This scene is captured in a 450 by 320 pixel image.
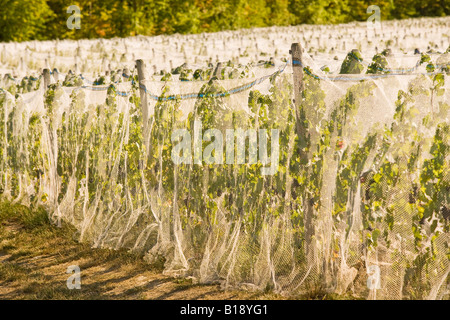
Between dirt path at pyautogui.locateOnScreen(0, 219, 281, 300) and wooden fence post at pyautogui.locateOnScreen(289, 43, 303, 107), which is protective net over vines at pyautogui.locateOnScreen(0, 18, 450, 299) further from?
dirt path at pyautogui.locateOnScreen(0, 219, 281, 300)

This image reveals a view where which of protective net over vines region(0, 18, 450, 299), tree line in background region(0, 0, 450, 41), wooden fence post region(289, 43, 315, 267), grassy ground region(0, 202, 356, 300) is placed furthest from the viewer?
tree line in background region(0, 0, 450, 41)

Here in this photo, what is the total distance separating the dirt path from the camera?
17.1ft

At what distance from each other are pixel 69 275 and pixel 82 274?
0.42 feet

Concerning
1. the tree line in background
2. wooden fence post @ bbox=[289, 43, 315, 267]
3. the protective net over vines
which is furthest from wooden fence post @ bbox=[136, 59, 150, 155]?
the tree line in background

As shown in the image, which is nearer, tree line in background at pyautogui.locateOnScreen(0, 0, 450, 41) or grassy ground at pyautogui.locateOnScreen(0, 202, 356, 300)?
grassy ground at pyautogui.locateOnScreen(0, 202, 356, 300)

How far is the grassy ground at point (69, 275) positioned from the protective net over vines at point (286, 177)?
0.56 ft

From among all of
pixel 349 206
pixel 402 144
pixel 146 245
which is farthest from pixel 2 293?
pixel 402 144

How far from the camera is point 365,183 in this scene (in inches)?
183

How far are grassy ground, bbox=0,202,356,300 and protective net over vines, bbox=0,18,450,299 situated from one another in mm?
170

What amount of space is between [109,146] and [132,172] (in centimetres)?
58

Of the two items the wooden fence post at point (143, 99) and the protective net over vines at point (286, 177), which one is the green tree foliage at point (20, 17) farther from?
the wooden fence post at point (143, 99)

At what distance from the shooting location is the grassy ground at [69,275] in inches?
205

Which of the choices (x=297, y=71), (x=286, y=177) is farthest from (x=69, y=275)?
(x=297, y=71)
